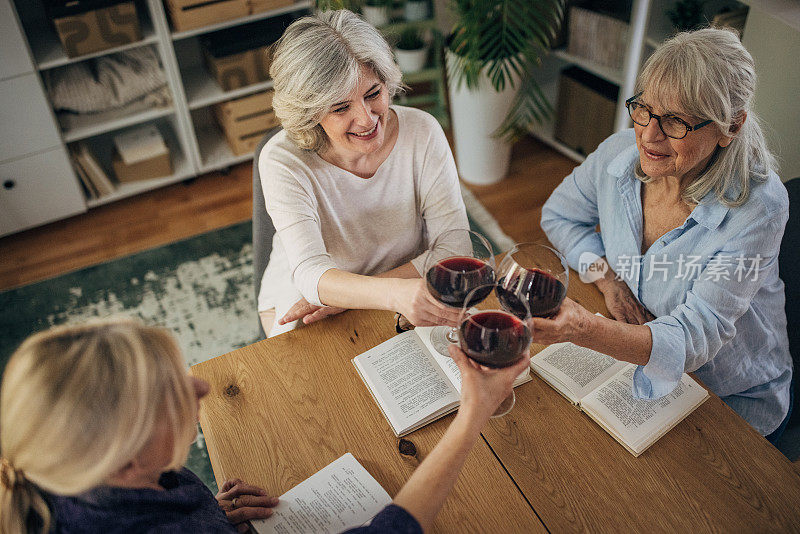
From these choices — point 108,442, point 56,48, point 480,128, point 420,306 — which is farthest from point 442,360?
point 56,48

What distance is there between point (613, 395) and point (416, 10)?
8.68ft

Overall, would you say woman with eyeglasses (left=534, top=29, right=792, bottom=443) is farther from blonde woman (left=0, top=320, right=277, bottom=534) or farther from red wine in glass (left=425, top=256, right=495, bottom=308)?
blonde woman (left=0, top=320, right=277, bottom=534)

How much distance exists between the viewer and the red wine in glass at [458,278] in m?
1.08

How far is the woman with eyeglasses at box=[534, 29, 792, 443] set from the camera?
118 centimetres

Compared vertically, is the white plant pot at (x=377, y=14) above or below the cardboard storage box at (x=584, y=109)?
above

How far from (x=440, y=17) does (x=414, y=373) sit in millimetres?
3011

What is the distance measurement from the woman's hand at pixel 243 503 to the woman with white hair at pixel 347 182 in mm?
423

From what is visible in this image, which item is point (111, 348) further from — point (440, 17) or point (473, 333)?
point (440, 17)

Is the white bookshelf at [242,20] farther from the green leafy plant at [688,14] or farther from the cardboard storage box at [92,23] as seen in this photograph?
the green leafy plant at [688,14]

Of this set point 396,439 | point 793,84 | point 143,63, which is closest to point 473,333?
point 396,439

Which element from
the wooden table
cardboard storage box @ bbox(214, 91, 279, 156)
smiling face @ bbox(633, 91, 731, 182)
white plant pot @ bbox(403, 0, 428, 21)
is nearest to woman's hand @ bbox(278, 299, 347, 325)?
the wooden table

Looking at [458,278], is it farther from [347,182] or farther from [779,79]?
[779,79]

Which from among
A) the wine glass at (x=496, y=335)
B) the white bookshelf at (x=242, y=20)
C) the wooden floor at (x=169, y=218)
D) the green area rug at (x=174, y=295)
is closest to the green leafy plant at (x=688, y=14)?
the wooden floor at (x=169, y=218)

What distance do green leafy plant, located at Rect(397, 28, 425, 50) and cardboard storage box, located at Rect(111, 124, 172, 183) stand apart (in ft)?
4.39
